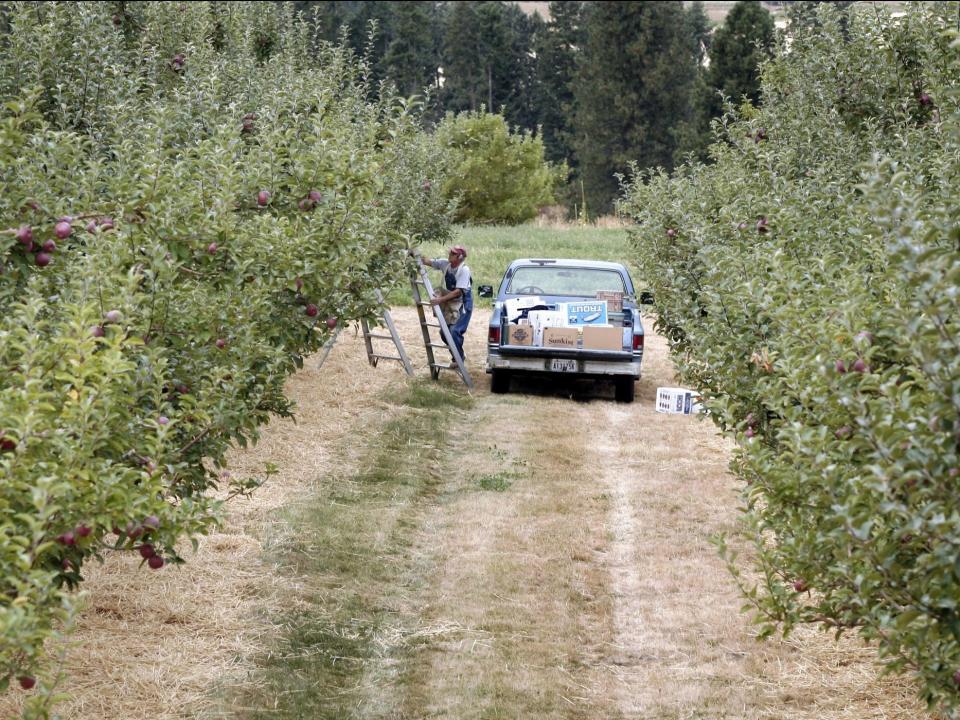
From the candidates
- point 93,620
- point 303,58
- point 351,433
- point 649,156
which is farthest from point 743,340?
point 649,156

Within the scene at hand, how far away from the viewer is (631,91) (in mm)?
65125

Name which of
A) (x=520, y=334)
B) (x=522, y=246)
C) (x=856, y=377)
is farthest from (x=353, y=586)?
(x=522, y=246)

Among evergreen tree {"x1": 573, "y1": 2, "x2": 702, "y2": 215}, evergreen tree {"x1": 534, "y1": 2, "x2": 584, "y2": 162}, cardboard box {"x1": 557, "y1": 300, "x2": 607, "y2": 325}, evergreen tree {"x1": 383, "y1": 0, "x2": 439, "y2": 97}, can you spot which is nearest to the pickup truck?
cardboard box {"x1": 557, "y1": 300, "x2": 607, "y2": 325}

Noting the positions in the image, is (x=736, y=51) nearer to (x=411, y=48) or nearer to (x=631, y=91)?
(x=631, y=91)

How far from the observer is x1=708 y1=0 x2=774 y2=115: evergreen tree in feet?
167

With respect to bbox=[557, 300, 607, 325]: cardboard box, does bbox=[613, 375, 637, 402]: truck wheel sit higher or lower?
lower

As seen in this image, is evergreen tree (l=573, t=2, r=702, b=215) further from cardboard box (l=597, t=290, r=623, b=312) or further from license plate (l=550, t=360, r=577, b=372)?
license plate (l=550, t=360, r=577, b=372)

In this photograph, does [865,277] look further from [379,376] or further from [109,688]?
[379,376]

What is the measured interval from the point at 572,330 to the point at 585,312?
1.19ft

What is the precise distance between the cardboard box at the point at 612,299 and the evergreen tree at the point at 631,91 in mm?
48236

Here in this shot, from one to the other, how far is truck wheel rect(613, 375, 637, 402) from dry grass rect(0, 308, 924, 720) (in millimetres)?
2924

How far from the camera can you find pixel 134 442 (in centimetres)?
488

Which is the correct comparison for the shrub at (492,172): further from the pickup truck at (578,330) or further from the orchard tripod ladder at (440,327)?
the pickup truck at (578,330)

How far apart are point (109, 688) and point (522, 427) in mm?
7878
